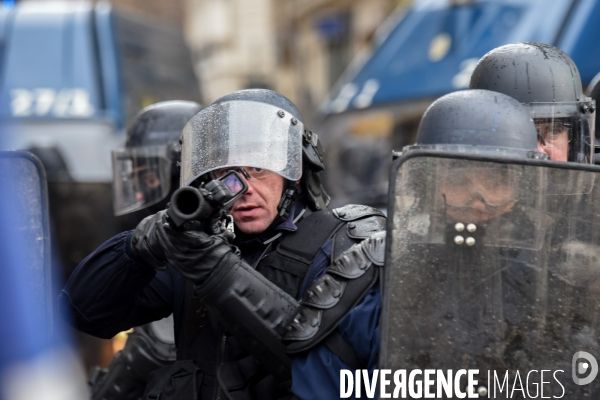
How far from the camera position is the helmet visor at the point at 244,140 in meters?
2.87

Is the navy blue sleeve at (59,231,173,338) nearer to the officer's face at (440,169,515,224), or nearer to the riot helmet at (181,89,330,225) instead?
the riot helmet at (181,89,330,225)

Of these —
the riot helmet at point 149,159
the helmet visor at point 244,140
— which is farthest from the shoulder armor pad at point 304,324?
the riot helmet at point 149,159

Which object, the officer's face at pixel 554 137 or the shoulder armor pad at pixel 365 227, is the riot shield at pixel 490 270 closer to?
the shoulder armor pad at pixel 365 227

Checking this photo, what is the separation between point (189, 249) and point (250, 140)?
52 cm

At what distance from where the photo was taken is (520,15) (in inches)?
274

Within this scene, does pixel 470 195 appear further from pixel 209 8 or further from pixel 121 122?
pixel 209 8

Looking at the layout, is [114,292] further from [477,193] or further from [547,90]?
[547,90]

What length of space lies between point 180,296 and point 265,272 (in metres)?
0.36

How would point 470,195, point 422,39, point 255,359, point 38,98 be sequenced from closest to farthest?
point 470,195, point 255,359, point 422,39, point 38,98

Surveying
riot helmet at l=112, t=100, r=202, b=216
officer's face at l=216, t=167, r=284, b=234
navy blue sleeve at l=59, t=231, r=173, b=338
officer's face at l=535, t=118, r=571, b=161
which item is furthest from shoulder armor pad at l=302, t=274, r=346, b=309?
riot helmet at l=112, t=100, r=202, b=216

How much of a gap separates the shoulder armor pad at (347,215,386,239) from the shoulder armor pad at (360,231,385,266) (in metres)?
0.19

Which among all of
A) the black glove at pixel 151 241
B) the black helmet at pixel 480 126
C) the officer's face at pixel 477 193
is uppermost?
the black helmet at pixel 480 126

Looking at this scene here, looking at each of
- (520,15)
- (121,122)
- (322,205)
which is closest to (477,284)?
(322,205)

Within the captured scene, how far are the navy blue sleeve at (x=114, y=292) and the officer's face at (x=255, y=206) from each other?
309 mm
